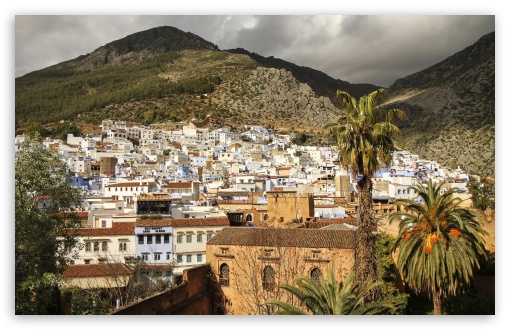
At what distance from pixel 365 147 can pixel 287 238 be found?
4.11m

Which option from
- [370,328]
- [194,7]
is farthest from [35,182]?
[370,328]

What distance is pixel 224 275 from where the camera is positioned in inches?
382

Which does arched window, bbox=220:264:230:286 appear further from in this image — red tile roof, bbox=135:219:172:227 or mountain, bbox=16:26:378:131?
mountain, bbox=16:26:378:131

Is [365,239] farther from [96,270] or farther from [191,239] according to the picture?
[191,239]

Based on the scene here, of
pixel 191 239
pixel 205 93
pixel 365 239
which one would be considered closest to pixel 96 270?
pixel 191 239

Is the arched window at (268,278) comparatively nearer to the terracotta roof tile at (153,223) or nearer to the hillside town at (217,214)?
the hillside town at (217,214)

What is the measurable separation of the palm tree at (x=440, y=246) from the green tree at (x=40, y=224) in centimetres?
553

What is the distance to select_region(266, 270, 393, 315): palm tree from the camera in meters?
6.25

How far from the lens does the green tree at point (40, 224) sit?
23.9ft

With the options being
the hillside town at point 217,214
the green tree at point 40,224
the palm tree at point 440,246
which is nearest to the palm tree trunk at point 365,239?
the hillside town at point 217,214

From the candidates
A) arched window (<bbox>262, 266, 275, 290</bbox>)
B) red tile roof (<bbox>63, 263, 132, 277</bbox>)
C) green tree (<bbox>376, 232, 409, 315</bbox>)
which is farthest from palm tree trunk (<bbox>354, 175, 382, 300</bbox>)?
red tile roof (<bbox>63, 263, 132, 277</bbox>)
